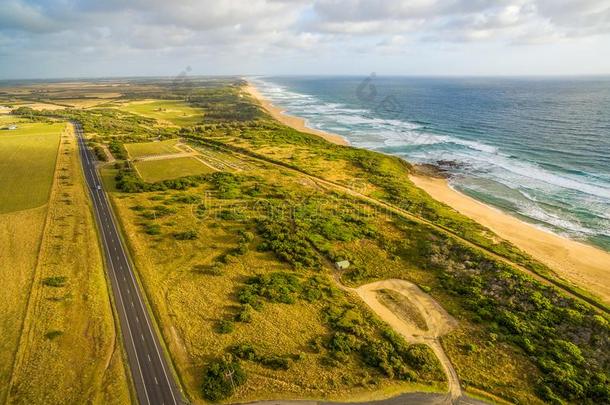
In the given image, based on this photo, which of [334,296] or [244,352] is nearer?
[244,352]

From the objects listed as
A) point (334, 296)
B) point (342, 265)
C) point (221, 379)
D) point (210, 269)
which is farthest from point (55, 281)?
point (342, 265)

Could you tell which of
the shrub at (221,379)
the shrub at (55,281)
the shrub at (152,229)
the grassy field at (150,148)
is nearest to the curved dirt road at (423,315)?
the shrub at (221,379)

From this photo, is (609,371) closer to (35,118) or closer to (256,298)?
(256,298)

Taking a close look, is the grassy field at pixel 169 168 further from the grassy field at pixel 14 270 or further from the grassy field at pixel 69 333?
the grassy field at pixel 69 333

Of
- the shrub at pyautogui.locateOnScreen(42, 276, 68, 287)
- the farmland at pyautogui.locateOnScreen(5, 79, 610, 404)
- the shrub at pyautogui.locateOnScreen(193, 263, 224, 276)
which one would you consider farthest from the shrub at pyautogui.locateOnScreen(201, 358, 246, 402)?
the shrub at pyautogui.locateOnScreen(42, 276, 68, 287)

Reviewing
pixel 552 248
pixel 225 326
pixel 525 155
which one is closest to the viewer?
pixel 225 326

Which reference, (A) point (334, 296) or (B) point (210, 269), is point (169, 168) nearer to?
(B) point (210, 269)
